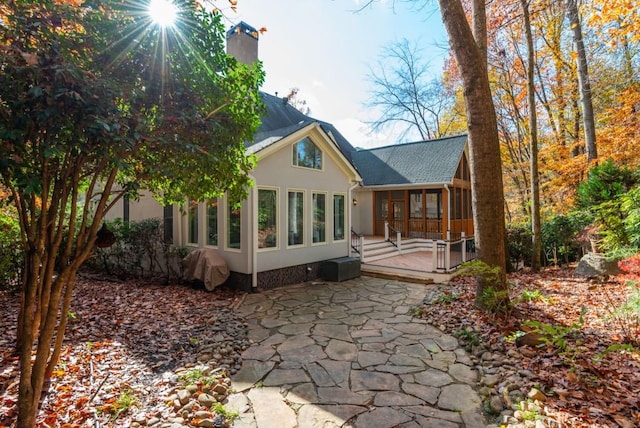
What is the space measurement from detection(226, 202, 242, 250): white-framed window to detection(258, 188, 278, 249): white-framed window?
0.50 meters

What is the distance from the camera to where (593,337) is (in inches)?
164

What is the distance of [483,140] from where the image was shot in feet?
17.5

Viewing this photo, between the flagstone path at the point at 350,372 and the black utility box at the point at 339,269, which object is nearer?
the flagstone path at the point at 350,372

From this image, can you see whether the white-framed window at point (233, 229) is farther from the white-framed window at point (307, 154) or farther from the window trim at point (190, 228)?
the white-framed window at point (307, 154)

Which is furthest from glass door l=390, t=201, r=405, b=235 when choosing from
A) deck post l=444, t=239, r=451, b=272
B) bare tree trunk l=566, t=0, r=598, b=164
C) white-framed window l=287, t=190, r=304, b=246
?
white-framed window l=287, t=190, r=304, b=246

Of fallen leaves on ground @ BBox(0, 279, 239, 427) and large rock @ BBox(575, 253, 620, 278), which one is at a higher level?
large rock @ BBox(575, 253, 620, 278)

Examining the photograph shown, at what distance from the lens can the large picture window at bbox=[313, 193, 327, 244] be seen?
926cm

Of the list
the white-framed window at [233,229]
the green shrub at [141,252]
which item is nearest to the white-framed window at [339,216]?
the white-framed window at [233,229]

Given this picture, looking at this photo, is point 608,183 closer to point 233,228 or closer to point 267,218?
point 267,218

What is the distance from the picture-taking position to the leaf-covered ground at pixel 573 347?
111 inches

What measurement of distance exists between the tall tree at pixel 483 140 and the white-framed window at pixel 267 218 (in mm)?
4716

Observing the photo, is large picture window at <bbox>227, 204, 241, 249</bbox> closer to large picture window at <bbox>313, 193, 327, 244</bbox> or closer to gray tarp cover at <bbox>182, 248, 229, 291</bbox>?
gray tarp cover at <bbox>182, 248, 229, 291</bbox>

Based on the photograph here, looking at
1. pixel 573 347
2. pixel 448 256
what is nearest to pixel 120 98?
pixel 573 347

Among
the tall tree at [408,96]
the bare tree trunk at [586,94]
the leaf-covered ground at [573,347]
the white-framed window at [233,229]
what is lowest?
the leaf-covered ground at [573,347]
